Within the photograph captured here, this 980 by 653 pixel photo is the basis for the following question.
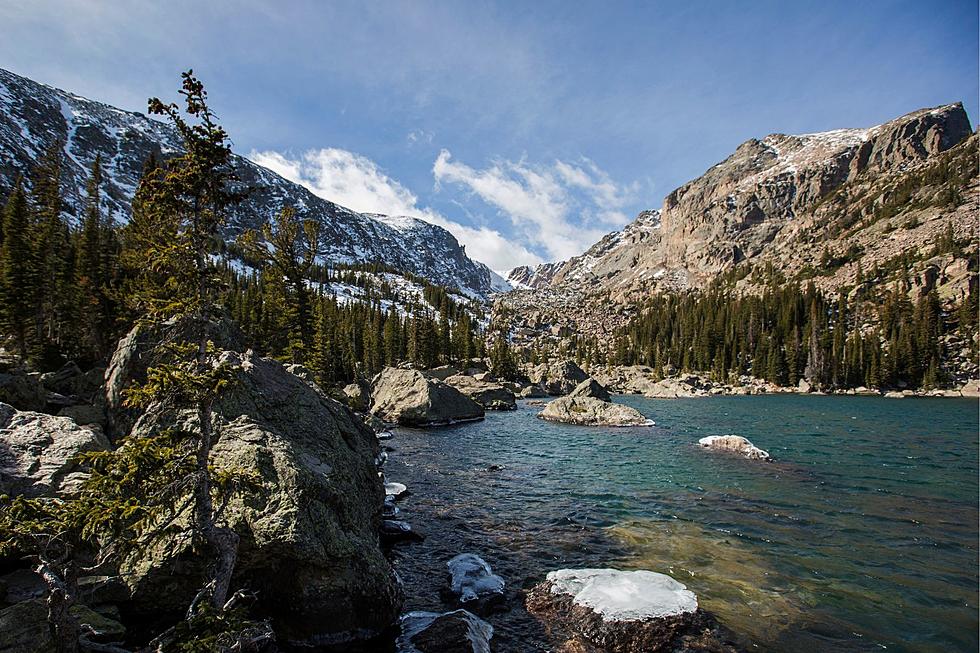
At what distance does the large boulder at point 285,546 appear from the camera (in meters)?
7.69

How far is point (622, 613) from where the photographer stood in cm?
929

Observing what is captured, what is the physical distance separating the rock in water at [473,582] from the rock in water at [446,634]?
1.11 metres

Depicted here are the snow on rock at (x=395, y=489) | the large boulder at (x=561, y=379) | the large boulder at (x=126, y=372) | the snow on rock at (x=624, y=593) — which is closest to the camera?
the snow on rock at (x=624, y=593)

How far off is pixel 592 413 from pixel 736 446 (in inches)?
722

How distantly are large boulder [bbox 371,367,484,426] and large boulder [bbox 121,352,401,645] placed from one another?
35919 millimetres

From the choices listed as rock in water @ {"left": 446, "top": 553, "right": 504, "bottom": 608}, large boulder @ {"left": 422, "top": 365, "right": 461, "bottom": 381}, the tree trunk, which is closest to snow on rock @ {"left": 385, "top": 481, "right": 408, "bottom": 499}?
rock in water @ {"left": 446, "top": 553, "right": 504, "bottom": 608}

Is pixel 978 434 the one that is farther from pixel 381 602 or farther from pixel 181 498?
pixel 181 498

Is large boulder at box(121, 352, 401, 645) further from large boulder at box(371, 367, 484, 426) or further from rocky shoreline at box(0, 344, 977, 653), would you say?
large boulder at box(371, 367, 484, 426)

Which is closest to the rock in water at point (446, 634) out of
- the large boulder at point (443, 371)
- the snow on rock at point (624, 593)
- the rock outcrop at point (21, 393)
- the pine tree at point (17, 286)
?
the snow on rock at point (624, 593)

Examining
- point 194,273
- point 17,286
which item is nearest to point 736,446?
point 194,273

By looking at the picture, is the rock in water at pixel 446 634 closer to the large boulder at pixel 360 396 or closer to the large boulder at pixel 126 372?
the large boulder at pixel 126 372

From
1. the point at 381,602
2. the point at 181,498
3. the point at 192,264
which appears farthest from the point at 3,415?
the point at 381,602

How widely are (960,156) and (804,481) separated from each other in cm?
27083

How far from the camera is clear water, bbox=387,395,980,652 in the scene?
9781 mm
